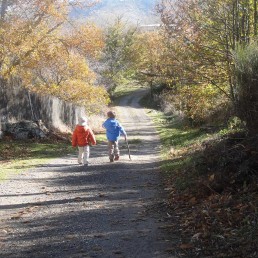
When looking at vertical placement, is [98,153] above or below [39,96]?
below

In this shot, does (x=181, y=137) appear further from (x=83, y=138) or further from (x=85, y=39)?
(x=83, y=138)

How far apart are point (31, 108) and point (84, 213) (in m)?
18.2

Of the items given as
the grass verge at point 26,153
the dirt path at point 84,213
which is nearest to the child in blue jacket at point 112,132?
the dirt path at point 84,213

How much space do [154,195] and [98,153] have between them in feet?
31.8

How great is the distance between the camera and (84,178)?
1249cm

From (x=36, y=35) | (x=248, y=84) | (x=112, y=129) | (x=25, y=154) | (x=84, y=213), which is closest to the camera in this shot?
(x=84, y=213)

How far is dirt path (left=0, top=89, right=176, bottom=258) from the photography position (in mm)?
6348

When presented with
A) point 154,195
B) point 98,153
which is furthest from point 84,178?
point 98,153

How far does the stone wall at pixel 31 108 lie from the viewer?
23878 millimetres

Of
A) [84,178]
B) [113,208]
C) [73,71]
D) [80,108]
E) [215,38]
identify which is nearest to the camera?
[113,208]

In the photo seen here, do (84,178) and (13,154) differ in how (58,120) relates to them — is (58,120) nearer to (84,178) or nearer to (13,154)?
(13,154)

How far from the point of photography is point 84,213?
27.3 feet

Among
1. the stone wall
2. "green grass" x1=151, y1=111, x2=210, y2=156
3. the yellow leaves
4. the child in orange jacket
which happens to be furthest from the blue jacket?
the yellow leaves

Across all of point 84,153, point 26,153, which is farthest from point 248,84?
point 26,153
